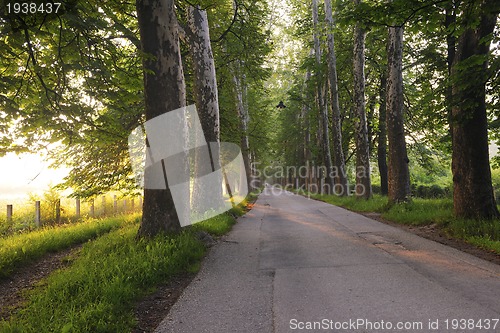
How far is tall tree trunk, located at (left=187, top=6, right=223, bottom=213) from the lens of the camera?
39.4 ft

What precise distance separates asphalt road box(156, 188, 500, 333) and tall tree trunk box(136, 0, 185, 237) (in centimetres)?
138

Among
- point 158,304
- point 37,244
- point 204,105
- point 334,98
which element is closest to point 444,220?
point 158,304

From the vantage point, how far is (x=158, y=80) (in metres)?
7.30

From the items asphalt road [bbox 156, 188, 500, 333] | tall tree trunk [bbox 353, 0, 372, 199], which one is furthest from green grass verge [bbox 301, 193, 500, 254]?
tall tree trunk [bbox 353, 0, 372, 199]

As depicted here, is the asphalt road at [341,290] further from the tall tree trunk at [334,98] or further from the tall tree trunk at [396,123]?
the tall tree trunk at [334,98]

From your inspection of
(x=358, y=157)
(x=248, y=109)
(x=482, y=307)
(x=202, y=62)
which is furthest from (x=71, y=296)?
(x=248, y=109)

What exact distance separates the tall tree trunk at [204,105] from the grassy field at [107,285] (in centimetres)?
448

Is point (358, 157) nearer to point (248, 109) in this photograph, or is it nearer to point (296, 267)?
point (296, 267)

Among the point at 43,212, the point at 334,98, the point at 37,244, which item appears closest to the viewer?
the point at 37,244

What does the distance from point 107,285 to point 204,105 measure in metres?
8.75

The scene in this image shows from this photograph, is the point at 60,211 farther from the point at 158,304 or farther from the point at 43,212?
the point at 158,304

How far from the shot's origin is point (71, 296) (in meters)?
4.41

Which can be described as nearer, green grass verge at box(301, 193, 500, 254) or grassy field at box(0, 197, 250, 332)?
grassy field at box(0, 197, 250, 332)

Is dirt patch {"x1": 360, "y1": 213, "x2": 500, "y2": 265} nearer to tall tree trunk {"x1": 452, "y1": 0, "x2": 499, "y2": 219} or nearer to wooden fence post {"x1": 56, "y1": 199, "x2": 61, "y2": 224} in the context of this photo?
tall tree trunk {"x1": 452, "y1": 0, "x2": 499, "y2": 219}
